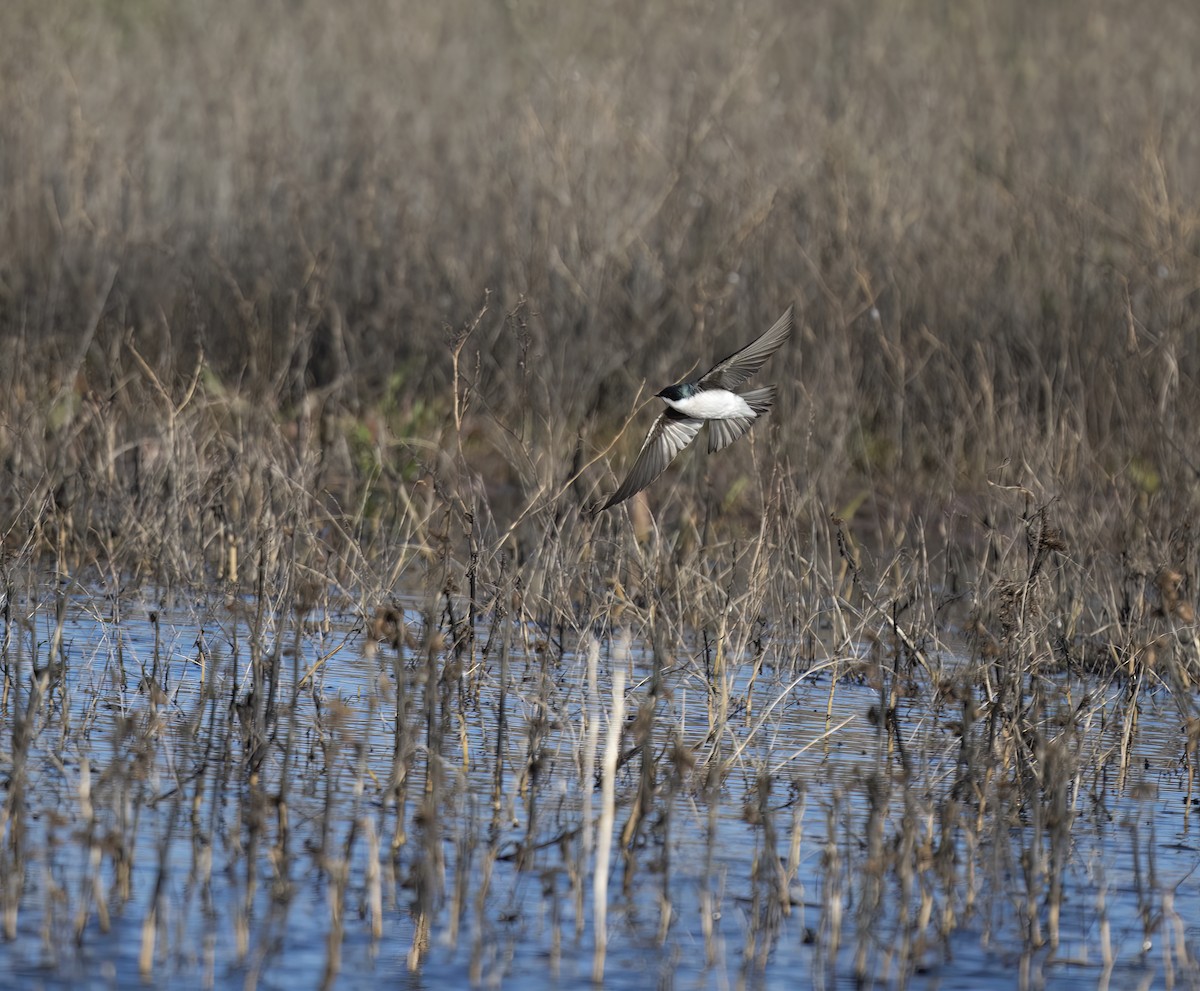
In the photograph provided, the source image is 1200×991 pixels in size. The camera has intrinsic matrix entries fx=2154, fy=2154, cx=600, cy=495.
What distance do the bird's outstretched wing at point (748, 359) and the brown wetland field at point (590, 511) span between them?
0.26 m

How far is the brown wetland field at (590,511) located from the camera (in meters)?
4.15

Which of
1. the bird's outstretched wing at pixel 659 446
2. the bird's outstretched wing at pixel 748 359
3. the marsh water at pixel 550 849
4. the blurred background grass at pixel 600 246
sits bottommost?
the marsh water at pixel 550 849

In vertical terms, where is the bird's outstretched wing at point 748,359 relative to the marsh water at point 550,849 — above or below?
above

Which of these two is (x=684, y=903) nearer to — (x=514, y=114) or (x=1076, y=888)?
(x=1076, y=888)

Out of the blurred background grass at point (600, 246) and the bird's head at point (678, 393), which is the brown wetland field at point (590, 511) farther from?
the bird's head at point (678, 393)

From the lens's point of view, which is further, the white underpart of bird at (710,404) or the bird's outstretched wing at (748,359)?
the bird's outstretched wing at (748,359)

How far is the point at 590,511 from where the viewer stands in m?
5.89

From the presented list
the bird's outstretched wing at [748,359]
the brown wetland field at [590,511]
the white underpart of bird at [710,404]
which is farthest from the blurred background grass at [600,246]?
the white underpart of bird at [710,404]

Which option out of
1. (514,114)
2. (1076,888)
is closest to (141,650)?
(1076,888)

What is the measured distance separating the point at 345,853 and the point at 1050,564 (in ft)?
10.4

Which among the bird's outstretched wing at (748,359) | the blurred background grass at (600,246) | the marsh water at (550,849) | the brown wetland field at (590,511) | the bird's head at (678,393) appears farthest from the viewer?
the blurred background grass at (600,246)

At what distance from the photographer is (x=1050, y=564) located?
661 cm

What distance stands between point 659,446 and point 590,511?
1.35ft

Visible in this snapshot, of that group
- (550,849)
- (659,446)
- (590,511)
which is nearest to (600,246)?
(590,511)
